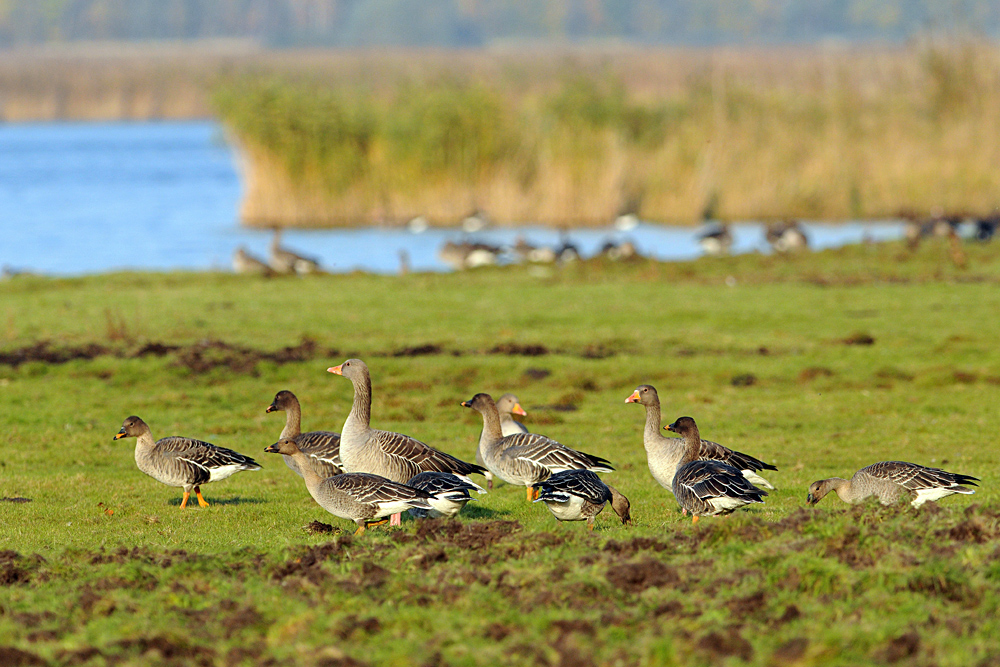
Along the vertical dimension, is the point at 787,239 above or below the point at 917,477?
above

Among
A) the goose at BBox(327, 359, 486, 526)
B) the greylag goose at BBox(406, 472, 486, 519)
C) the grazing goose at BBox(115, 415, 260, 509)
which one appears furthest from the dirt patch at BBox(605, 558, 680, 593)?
the grazing goose at BBox(115, 415, 260, 509)

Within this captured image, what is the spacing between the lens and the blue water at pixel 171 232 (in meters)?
43.9

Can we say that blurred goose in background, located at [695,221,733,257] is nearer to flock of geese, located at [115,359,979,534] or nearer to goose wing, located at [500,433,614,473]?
flock of geese, located at [115,359,979,534]

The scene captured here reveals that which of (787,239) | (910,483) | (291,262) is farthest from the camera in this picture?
(787,239)

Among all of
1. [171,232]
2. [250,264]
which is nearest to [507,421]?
[250,264]

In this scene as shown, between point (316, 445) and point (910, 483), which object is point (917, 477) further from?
point (316, 445)

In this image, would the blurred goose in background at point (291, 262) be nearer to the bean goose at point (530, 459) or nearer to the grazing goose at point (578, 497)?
the bean goose at point (530, 459)

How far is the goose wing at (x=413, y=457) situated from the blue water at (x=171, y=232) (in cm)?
2438

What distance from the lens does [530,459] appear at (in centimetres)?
1321

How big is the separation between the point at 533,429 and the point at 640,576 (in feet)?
30.0

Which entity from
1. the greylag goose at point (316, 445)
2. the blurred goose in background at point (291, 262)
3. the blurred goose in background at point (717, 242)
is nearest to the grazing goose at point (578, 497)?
the greylag goose at point (316, 445)

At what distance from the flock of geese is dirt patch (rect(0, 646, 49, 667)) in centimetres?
406

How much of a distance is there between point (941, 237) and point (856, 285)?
8.99 m

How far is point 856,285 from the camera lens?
3162 cm
